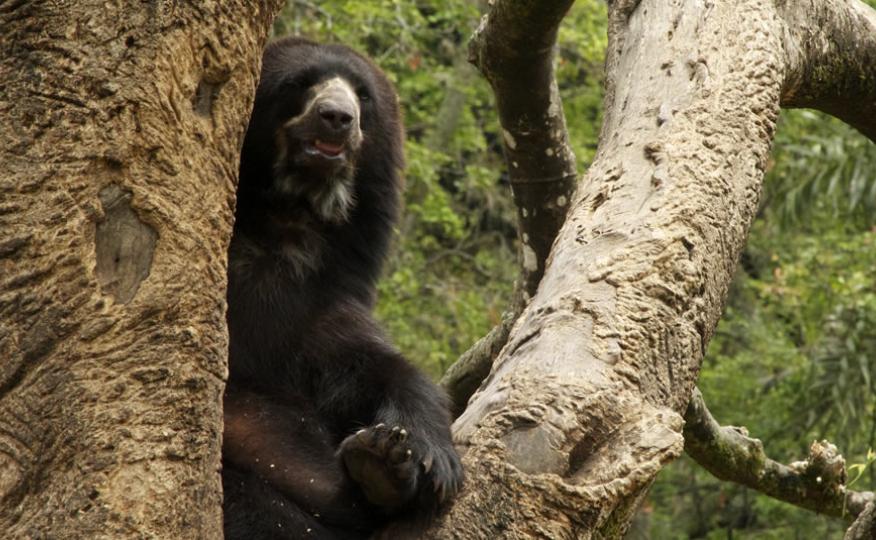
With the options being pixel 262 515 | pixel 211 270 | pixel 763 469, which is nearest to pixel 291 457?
pixel 262 515

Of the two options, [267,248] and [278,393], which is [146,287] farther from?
[267,248]

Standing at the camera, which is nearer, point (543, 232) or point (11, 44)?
point (11, 44)

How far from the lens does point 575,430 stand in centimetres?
250

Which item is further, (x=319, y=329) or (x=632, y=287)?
(x=319, y=329)

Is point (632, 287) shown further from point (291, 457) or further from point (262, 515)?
point (291, 457)

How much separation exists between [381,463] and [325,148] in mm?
1550

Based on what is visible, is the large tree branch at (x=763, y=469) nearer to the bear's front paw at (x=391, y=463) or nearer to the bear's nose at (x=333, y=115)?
the bear's nose at (x=333, y=115)

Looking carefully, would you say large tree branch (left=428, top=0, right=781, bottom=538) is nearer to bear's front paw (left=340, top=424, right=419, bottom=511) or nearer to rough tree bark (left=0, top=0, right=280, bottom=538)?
bear's front paw (left=340, top=424, right=419, bottom=511)

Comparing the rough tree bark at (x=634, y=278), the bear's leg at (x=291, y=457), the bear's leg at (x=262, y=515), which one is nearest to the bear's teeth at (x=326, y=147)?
the bear's leg at (x=291, y=457)

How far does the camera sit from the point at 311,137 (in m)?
4.19

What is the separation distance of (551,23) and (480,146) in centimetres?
A: 963

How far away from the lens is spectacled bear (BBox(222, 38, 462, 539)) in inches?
122

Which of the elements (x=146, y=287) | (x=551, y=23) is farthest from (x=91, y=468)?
(x=551, y=23)

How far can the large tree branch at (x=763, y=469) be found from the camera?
15.8 feet
